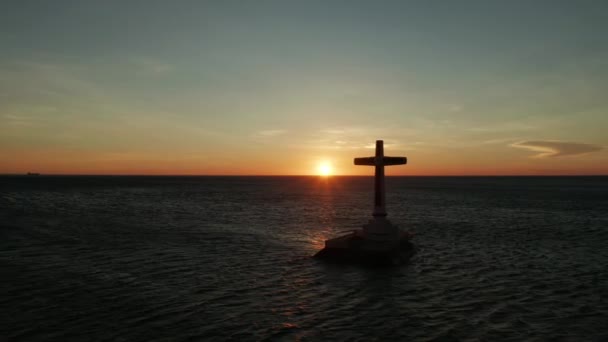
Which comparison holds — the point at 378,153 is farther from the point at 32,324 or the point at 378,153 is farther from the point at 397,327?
the point at 32,324

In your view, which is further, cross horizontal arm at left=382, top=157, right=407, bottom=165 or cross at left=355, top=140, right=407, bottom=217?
cross at left=355, top=140, right=407, bottom=217

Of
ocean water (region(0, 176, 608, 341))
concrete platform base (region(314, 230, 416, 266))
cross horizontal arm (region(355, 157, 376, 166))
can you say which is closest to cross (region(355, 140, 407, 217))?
cross horizontal arm (region(355, 157, 376, 166))

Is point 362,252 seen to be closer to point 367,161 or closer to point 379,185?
point 379,185

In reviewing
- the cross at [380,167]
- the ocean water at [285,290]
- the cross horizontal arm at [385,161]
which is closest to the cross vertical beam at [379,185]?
the cross at [380,167]

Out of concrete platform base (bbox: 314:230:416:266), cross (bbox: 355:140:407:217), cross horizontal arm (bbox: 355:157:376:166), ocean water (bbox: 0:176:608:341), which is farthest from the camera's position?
cross horizontal arm (bbox: 355:157:376:166)

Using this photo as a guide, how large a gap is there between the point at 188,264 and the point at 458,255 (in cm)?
1542

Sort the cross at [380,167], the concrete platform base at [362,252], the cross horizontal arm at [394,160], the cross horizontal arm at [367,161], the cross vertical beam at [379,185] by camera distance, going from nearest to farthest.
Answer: the concrete platform base at [362,252] → the cross horizontal arm at [394,160] → the cross at [380,167] → the cross vertical beam at [379,185] → the cross horizontal arm at [367,161]

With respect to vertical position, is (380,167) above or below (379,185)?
above

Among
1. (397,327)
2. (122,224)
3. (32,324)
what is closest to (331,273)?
(397,327)

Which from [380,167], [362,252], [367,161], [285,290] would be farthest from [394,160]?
[285,290]

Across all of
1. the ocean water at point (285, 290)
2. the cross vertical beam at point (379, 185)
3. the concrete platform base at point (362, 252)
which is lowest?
the ocean water at point (285, 290)

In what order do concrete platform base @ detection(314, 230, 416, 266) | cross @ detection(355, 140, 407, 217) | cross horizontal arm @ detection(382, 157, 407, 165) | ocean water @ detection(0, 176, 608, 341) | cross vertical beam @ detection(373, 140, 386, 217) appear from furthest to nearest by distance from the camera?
cross vertical beam @ detection(373, 140, 386, 217)
cross @ detection(355, 140, 407, 217)
cross horizontal arm @ detection(382, 157, 407, 165)
concrete platform base @ detection(314, 230, 416, 266)
ocean water @ detection(0, 176, 608, 341)

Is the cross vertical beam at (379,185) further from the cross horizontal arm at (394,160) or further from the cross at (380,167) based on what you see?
the cross horizontal arm at (394,160)

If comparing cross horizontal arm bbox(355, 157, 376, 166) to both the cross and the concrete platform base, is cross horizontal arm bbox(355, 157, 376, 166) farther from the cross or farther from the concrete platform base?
the concrete platform base
